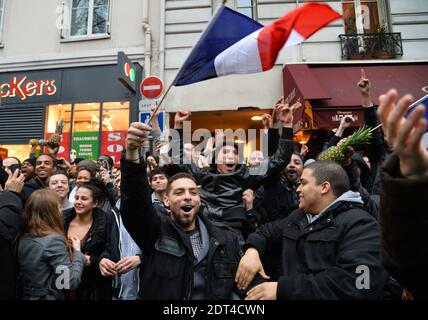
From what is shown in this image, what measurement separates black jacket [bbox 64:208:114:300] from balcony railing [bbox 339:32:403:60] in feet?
27.5

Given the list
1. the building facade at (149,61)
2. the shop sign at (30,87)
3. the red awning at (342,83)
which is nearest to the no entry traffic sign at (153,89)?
the building facade at (149,61)

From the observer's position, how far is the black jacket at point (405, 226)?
3.95 ft

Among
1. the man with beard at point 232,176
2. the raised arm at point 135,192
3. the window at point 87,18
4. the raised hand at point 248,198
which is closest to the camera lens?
the raised arm at point 135,192

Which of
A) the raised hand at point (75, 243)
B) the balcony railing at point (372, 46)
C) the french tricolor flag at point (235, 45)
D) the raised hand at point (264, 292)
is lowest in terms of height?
the raised hand at point (264, 292)

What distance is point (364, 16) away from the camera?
10320 mm

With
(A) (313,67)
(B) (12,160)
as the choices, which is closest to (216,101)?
(A) (313,67)

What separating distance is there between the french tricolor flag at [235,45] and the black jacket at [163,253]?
0.85 m

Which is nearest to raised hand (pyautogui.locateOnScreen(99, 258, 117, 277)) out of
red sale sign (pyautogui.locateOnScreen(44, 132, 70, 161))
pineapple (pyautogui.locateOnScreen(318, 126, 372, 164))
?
pineapple (pyautogui.locateOnScreen(318, 126, 372, 164))

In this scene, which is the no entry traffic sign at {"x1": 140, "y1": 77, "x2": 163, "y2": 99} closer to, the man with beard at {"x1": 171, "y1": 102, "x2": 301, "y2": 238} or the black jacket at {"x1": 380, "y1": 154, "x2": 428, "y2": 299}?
the man with beard at {"x1": 171, "y1": 102, "x2": 301, "y2": 238}

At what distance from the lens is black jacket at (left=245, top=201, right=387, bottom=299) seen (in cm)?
213

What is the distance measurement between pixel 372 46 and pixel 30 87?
390 inches

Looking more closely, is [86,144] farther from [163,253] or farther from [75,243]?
[163,253]

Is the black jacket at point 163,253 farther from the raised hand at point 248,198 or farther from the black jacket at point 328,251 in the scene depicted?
the raised hand at point 248,198
